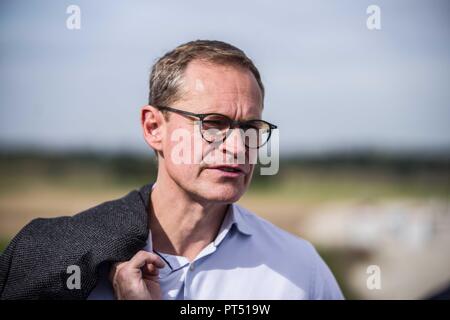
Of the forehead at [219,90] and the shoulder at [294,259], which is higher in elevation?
the forehead at [219,90]

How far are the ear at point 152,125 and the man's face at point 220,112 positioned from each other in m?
0.12

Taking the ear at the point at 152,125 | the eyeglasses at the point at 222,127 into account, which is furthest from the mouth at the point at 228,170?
the ear at the point at 152,125

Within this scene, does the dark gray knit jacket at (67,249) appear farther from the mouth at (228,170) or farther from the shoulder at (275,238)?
the shoulder at (275,238)

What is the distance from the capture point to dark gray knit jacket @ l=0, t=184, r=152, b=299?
1.97 meters

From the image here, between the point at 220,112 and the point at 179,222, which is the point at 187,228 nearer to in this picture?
the point at 179,222

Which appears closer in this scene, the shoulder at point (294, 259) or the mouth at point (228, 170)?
the mouth at point (228, 170)

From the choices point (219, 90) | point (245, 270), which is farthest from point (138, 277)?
point (219, 90)

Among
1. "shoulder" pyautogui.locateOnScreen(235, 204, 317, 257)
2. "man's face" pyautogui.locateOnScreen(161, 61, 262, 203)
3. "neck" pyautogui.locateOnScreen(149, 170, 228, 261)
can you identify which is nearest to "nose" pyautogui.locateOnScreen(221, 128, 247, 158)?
"man's face" pyautogui.locateOnScreen(161, 61, 262, 203)

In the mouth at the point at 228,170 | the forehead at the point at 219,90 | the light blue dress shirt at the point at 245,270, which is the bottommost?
the light blue dress shirt at the point at 245,270

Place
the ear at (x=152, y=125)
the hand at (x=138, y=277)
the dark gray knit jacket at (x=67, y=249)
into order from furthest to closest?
the ear at (x=152, y=125)
the dark gray knit jacket at (x=67, y=249)
the hand at (x=138, y=277)

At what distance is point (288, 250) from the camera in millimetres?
2260

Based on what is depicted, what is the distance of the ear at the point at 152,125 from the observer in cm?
218
